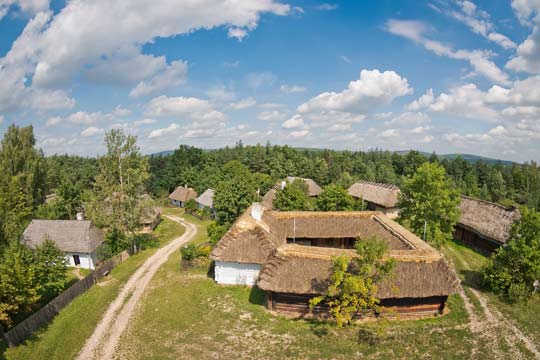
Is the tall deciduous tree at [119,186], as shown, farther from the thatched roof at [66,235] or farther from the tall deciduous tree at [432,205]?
the tall deciduous tree at [432,205]

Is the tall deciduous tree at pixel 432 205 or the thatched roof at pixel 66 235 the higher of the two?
the tall deciduous tree at pixel 432 205

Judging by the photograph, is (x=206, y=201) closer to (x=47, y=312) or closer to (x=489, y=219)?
(x=47, y=312)

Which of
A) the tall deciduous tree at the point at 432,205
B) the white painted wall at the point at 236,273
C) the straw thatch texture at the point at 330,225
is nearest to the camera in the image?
the white painted wall at the point at 236,273

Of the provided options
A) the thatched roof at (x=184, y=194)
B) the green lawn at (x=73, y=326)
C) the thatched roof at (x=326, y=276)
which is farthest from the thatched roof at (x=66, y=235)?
the thatched roof at (x=184, y=194)

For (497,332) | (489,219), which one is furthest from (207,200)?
(497,332)

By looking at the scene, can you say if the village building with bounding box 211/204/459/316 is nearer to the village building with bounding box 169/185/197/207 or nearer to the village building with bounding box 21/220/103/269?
the village building with bounding box 21/220/103/269

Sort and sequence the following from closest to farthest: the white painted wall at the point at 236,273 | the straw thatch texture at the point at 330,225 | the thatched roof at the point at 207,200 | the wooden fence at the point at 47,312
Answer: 1. the wooden fence at the point at 47,312
2. the white painted wall at the point at 236,273
3. the straw thatch texture at the point at 330,225
4. the thatched roof at the point at 207,200

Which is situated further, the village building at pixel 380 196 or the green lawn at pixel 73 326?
the village building at pixel 380 196
